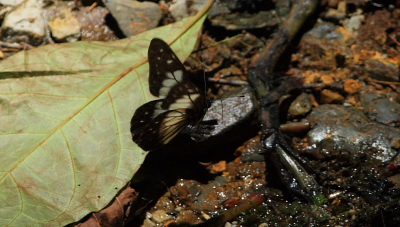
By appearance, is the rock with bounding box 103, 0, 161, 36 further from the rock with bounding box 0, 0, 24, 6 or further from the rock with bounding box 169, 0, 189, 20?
the rock with bounding box 0, 0, 24, 6

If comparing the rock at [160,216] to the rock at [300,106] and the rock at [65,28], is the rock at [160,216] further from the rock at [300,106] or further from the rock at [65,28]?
the rock at [65,28]

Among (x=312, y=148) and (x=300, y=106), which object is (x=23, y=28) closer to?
(x=300, y=106)

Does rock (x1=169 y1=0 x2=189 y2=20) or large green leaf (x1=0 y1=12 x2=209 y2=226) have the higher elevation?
rock (x1=169 y1=0 x2=189 y2=20)

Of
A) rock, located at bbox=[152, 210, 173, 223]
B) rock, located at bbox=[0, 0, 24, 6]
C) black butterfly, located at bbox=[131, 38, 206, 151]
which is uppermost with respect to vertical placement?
rock, located at bbox=[0, 0, 24, 6]

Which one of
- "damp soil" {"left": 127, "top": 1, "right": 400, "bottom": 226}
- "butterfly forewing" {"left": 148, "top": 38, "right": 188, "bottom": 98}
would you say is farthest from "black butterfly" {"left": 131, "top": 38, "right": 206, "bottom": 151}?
"damp soil" {"left": 127, "top": 1, "right": 400, "bottom": 226}

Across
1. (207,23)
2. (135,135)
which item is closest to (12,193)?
(135,135)

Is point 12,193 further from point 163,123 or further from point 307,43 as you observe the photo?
point 307,43
